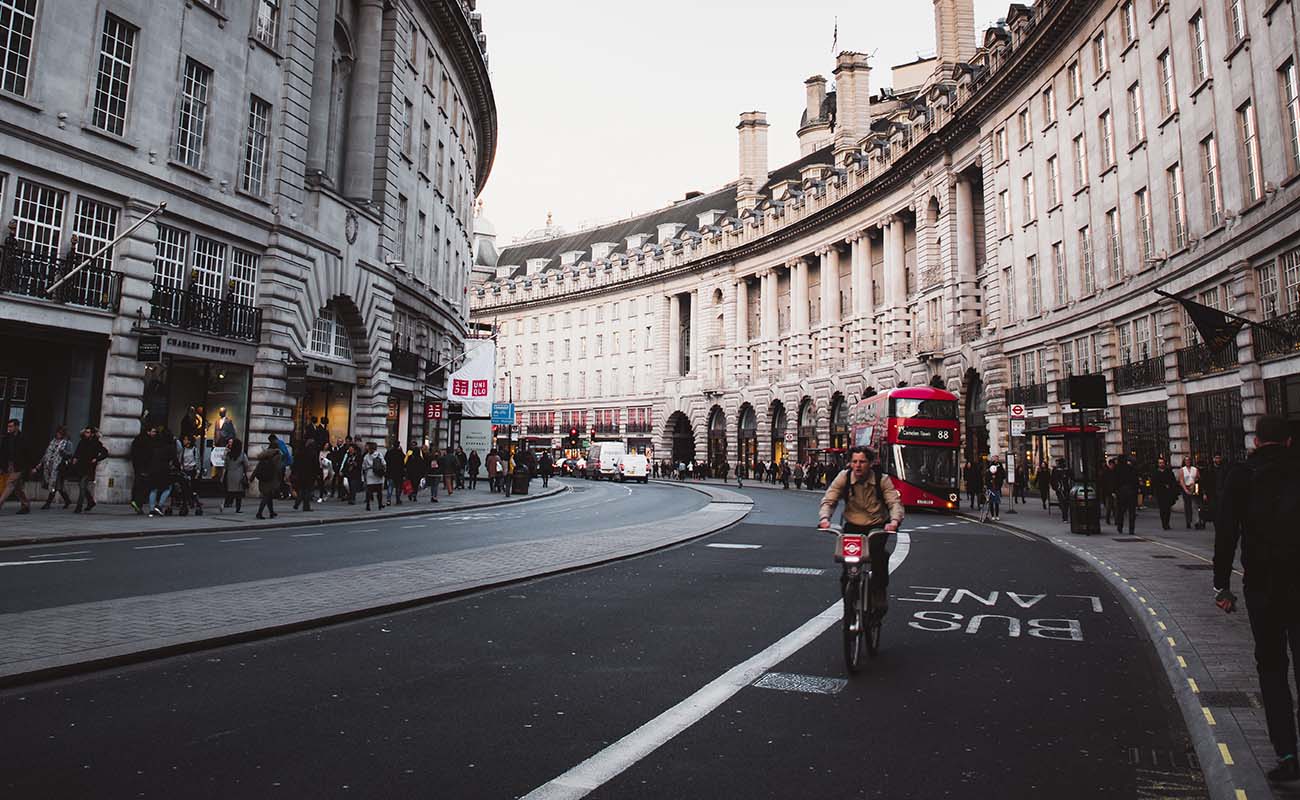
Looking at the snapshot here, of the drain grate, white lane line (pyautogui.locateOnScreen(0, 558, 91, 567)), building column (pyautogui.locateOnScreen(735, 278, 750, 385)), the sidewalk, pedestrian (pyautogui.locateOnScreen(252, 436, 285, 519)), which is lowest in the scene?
the drain grate

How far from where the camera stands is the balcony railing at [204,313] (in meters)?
22.7

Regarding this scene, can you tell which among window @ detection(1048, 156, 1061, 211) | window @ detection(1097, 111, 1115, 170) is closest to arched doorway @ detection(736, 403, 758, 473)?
window @ detection(1048, 156, 1061, 211)

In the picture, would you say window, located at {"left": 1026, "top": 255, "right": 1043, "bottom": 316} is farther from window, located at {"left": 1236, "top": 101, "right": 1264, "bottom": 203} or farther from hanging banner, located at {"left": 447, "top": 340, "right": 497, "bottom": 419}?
hanging banner, located at {"left": 447, "top": 340, "right": 497, "bottom": 419}

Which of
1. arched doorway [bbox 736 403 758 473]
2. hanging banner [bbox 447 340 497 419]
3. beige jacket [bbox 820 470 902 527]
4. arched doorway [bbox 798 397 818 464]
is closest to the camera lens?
beige jacket [bbox 820 470 902 527]

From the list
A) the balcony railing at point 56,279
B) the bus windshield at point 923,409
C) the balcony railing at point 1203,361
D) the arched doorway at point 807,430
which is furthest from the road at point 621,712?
the arched doorway at point 807,430

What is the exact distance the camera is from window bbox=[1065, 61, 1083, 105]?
3478cm

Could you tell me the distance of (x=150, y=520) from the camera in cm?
1808

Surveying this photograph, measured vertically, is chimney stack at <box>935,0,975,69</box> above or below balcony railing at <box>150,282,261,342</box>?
above

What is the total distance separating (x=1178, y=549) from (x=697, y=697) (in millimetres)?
14880

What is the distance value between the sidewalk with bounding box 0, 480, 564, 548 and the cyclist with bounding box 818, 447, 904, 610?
12987 mm

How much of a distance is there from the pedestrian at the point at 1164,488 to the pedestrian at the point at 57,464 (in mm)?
26851

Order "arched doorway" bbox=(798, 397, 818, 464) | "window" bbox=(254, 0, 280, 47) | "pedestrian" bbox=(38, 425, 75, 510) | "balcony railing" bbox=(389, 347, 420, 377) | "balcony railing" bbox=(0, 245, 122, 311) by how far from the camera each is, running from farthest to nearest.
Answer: "arched doorway" bbox=(798, 397, 818, 464)
"balcony railing" bbox=(389, 347, 420, 377)
"window" bbox=(254, 0, 280, 47)
"pedestrian" bbox=(38, 425, 75, 510)
"balcony railing" bbox=(0, 245, 122, 311)

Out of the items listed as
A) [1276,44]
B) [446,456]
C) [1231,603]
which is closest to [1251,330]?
[1276,44]

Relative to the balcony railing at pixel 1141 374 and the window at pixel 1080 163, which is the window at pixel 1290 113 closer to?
the balcony railing at pixel 1141 374
